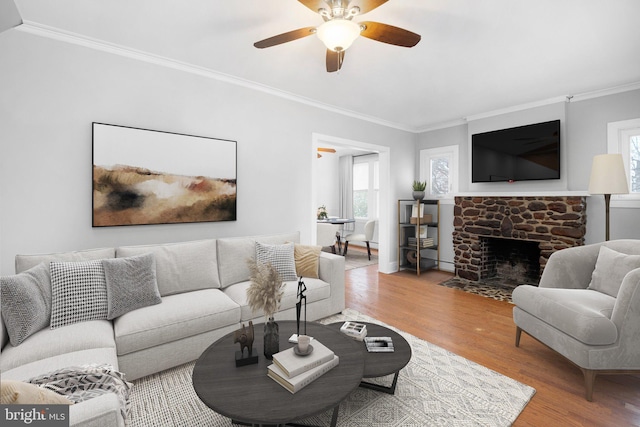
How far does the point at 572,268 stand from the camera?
257cm

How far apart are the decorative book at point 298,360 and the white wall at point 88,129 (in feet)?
6.53

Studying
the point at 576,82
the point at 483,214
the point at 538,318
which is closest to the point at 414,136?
the point at 483,214

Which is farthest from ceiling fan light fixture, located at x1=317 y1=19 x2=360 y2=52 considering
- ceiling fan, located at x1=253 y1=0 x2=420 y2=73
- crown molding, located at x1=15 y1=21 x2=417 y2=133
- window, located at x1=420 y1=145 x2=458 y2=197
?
window, located at x1=420 y1=145 x2=458 y2=197

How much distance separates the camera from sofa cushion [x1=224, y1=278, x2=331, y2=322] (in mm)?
2514

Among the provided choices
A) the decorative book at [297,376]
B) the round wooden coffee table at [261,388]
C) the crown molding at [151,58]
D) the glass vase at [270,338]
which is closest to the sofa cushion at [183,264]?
the round wooden coffee table at [261,388]

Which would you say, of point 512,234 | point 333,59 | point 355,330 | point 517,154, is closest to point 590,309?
point 355,330

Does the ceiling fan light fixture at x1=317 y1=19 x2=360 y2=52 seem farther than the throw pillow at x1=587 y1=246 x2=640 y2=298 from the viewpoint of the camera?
No

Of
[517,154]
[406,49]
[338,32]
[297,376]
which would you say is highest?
[406,49]

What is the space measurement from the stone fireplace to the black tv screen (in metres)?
0.35

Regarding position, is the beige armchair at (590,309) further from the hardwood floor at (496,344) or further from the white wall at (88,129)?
the white wall at (88,129)

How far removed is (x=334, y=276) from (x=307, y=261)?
331 mm

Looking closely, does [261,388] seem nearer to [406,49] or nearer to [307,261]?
[307,261]

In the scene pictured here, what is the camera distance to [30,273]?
1.93 metres

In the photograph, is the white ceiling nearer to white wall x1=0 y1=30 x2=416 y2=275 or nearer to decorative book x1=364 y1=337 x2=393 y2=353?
white wall x1=0 y1=30 x2=416 y2=275
